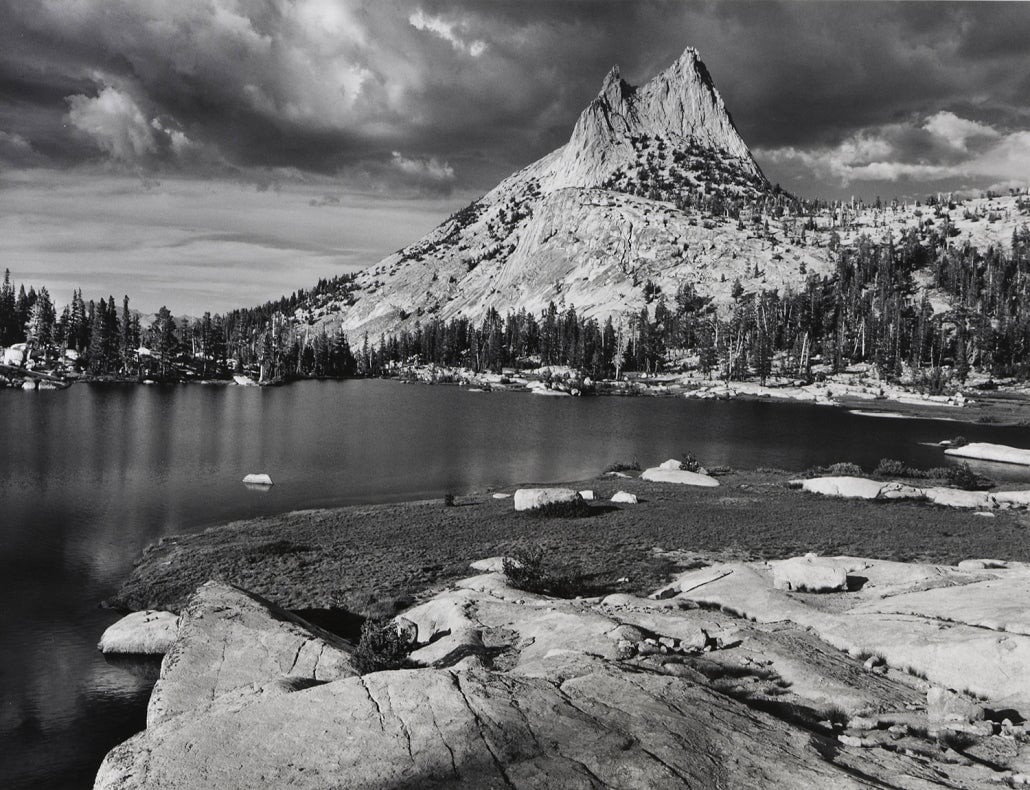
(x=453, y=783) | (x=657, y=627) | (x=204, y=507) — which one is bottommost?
(x=204, y=507)

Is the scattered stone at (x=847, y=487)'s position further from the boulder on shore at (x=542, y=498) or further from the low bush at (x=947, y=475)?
the boulder on shore at (x=542, y=498)

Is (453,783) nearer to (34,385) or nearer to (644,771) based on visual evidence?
(644,771)

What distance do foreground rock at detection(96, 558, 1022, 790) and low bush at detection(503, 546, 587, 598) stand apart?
8253 millimetres

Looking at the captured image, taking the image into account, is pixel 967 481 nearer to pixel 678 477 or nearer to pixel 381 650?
pixel 678 477

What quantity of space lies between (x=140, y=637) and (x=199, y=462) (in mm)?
39426

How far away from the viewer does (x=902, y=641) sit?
15.0 metres

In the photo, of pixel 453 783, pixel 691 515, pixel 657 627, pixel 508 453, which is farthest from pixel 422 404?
pixel 453 783

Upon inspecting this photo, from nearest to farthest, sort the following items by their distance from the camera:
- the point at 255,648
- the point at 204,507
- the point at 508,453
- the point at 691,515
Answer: the point at 255,648 → the point at 691,515 → the point at 204,507 → the point at 508,453

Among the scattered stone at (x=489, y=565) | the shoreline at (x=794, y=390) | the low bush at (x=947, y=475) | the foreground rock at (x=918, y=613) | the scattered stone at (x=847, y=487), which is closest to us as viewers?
the foreground rock at (x=918, y=613)

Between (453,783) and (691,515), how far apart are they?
3164 centimetres

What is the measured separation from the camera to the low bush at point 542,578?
24.1 meters

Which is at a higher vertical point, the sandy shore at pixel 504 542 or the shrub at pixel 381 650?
the shrub at pixel 381 650

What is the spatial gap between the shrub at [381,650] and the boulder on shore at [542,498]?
20.5 m

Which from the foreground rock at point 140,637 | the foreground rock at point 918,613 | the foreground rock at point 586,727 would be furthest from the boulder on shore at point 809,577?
the foreground rock at point 140,637
